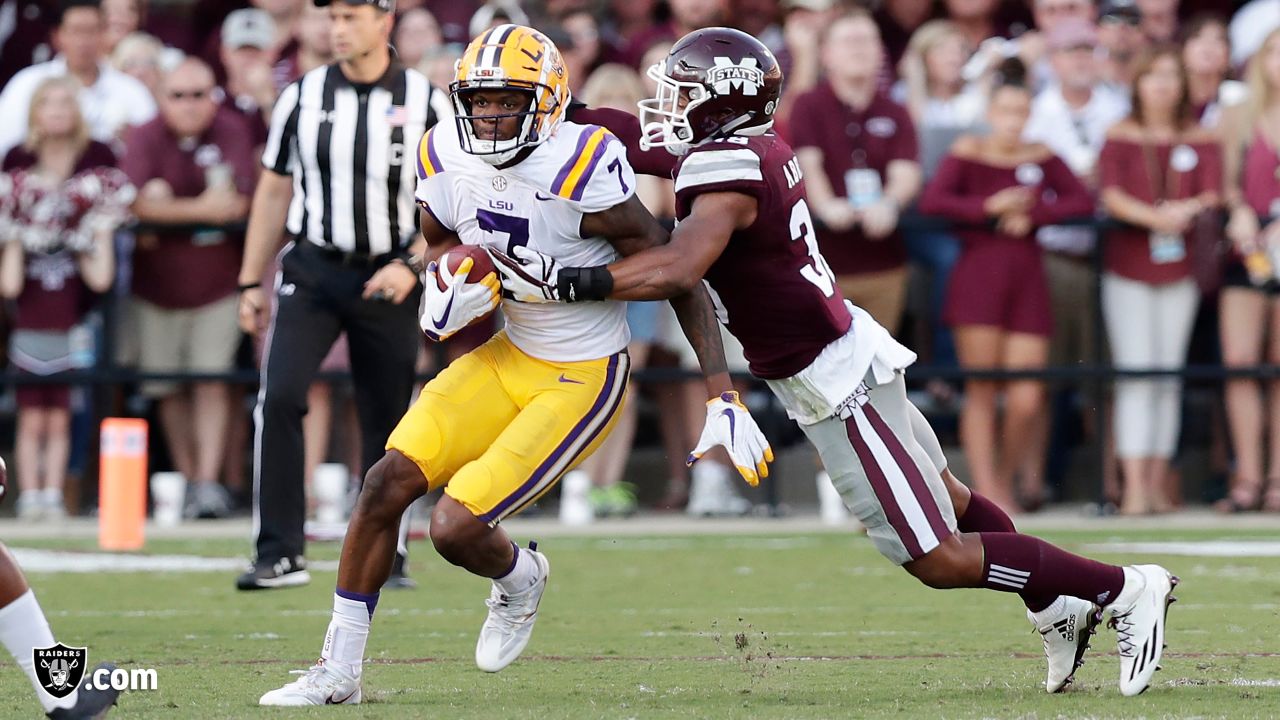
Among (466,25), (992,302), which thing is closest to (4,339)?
(466,25)

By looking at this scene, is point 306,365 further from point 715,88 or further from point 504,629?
point 715,88

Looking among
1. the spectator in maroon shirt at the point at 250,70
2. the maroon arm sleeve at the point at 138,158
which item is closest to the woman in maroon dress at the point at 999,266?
the spectator in maroon shirt at the point at 250,70

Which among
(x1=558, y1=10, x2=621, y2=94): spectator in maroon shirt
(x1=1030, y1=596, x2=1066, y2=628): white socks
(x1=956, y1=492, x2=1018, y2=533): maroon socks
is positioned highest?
(x1=558, y1=10, x2=621, y2=94): spectator in maroon shirt

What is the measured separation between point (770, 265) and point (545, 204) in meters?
0.57

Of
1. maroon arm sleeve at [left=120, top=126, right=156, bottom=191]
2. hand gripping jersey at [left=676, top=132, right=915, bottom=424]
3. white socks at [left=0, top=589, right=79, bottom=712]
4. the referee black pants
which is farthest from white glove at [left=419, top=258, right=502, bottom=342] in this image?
maroon arm sleeve at [left=120, top=126, right=156, bottom=191]

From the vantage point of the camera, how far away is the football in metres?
4.61

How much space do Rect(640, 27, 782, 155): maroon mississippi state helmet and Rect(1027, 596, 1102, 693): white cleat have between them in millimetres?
1345

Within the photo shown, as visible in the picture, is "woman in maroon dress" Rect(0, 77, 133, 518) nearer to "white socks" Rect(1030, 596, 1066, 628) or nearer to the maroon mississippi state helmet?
the maroon mississippi state helmet

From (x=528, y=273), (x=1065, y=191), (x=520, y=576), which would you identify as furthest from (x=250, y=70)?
(x=528, y=273)

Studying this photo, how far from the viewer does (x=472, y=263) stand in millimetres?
4613

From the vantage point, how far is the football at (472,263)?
4613 mm

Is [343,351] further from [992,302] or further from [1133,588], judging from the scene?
[1133,588]

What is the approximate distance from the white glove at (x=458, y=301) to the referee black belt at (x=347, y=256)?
2166 mm

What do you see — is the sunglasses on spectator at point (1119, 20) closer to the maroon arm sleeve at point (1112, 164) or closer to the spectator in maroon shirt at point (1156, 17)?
the spectator in maroon shirt at point (1156, 17)
